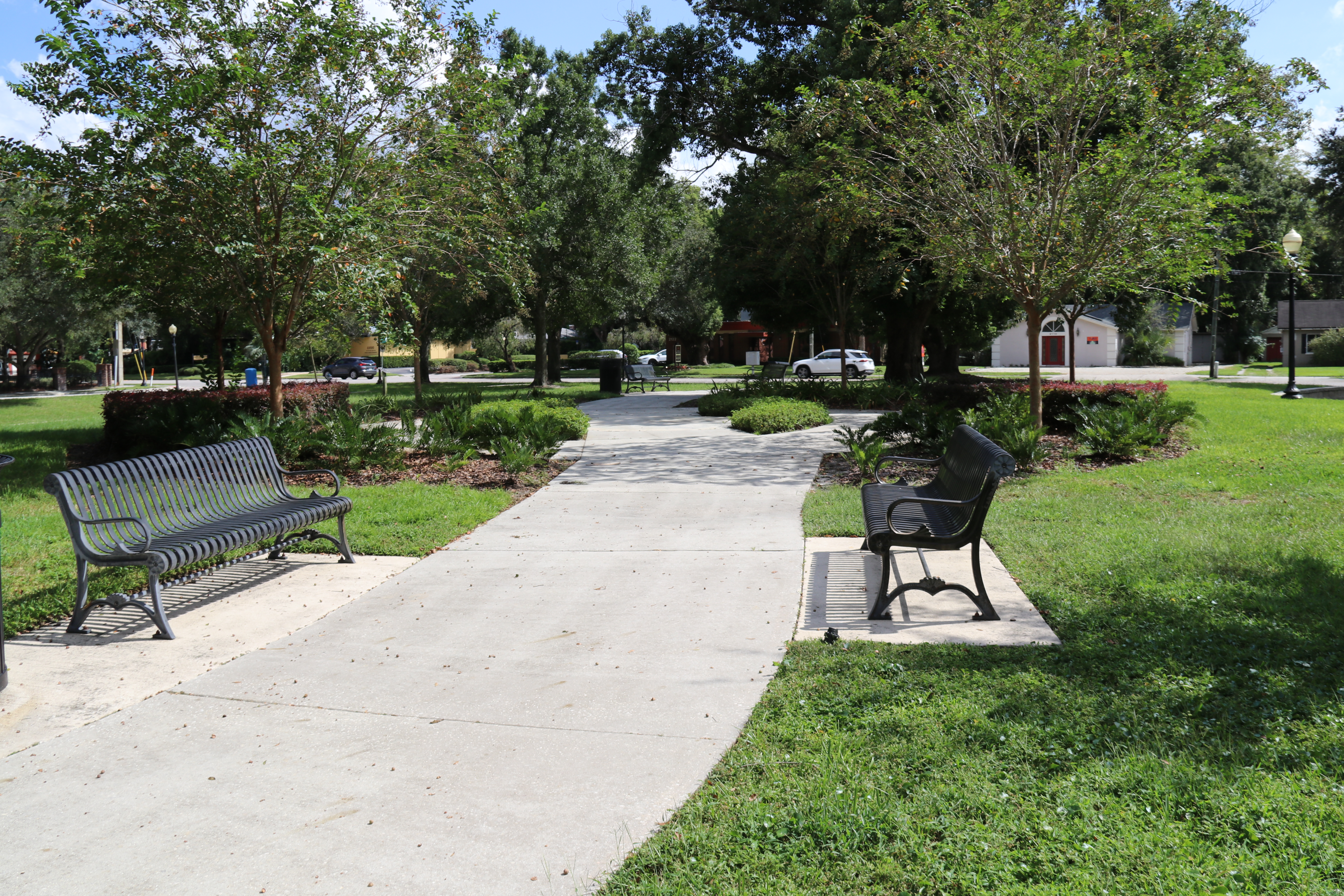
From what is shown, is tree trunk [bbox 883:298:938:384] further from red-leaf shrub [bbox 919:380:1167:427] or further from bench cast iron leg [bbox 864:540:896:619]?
bench cast iron leg [bbox 864:540:896:619]

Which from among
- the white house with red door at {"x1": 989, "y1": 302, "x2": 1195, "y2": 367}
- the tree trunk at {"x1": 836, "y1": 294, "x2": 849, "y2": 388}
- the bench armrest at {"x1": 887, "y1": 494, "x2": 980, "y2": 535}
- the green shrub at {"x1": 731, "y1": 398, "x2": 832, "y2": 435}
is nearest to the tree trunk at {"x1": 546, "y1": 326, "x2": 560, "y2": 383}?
the tree trunk at {"x1": 836, "y1": 294, "x2": 849, "y2": 388}

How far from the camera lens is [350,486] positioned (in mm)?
10477

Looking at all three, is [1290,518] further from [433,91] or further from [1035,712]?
[433,91]

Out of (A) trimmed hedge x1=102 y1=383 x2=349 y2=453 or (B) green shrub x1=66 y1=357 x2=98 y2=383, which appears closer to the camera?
(A) trimmed hedge x1=102 y1=383 x2=349 y2=453

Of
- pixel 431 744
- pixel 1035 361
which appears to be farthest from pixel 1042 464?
pixel 431 744

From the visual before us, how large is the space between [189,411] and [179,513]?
28.1 ft

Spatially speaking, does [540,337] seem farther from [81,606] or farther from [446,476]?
[81,606]

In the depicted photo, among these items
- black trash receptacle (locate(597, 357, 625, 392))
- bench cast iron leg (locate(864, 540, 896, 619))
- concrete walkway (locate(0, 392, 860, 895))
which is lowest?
concrete walkway (locate(0, 392, 860, 895))

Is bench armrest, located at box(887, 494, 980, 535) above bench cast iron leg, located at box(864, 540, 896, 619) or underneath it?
above

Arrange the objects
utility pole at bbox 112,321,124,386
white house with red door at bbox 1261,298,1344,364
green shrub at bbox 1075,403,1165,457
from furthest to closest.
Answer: white house with red door at bbox 1261,298,1344,364 < utility pole at bbox 112,321,124,386 < green shrub at bbox 1075,403,1165,457

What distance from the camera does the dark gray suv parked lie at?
2032 inches

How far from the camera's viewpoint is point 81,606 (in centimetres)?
547

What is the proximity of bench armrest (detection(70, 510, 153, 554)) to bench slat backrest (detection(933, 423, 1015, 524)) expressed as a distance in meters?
4.92

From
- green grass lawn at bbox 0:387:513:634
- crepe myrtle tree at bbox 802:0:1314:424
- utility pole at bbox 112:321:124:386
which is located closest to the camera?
green grass lawn at bbox 0:387:513:634
